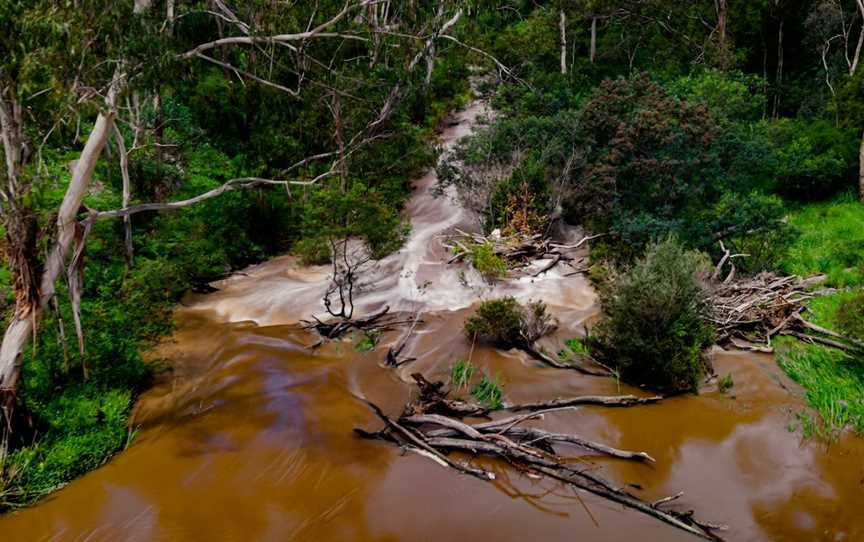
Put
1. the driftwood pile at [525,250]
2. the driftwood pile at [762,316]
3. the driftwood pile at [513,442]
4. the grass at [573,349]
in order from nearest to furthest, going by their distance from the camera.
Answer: the driftwood pile at [513,442]
the driftwood pile at [762,316]
the grass at [573,349]
the driftwood pile at [525,250]

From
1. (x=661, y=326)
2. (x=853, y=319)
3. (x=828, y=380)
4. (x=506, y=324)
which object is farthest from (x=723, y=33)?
(x=506, y=324)

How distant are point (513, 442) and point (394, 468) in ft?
4.64

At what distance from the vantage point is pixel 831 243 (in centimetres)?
1270

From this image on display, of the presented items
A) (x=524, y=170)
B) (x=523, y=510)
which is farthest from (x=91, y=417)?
(x=524, y=170)

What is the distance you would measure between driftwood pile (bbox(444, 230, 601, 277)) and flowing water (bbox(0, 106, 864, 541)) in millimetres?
3266

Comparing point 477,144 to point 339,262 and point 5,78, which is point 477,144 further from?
point 5,78

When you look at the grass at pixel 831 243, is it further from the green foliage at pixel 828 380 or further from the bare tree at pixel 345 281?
the bare tree at pixel 345 281

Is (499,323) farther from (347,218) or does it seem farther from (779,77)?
(779,77)

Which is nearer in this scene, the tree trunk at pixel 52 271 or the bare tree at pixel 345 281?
the tree trunk at pixel 52 271

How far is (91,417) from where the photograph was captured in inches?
274

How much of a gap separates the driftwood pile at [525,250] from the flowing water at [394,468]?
3266 millimetres

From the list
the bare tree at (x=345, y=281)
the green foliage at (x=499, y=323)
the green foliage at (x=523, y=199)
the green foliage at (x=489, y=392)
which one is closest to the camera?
the green foliage at (x=489, y=392)

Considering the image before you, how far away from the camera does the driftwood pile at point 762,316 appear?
858 centimetres

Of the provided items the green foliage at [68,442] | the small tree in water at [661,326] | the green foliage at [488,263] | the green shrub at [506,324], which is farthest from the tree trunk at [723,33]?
the green foliage at [68,442]
